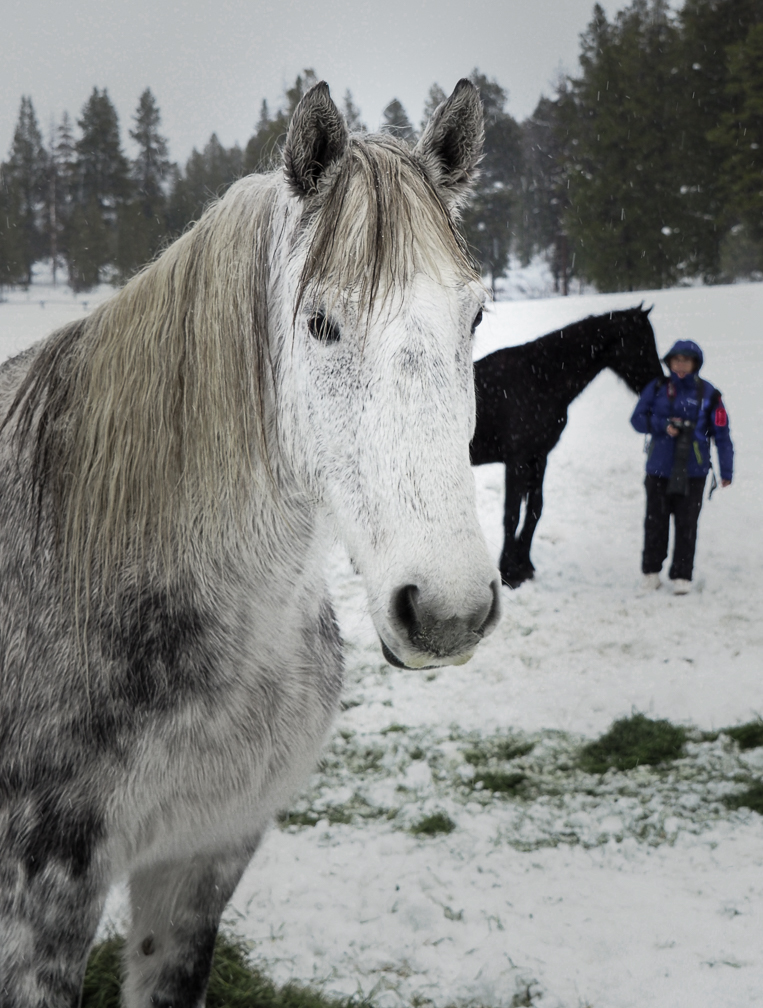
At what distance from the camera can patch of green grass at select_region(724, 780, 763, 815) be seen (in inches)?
141

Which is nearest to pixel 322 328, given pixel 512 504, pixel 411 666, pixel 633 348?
pixel 411 666

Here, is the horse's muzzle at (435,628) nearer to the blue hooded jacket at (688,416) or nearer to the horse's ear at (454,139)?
the horse's ear at (454,139)

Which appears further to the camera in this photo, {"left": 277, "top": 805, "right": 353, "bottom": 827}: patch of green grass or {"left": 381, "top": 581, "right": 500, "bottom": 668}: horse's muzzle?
{"left": 277, "top": 805, "right": 353, "bottom": 827}: patch of green grass

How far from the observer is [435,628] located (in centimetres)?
125

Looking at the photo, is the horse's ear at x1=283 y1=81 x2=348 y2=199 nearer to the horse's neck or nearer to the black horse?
the black horse

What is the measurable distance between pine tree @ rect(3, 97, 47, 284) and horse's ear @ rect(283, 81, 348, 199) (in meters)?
22.9

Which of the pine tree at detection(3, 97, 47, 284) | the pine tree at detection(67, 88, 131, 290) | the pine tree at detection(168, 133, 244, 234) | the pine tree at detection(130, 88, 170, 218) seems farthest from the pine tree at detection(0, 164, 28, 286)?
the pine tree at detection(168, 133, 244, 234)

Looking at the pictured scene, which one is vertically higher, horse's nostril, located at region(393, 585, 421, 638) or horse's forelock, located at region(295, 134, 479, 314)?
horse's forelock, located at region(295, 134, 479, 314)

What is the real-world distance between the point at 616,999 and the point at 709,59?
26.6 meters

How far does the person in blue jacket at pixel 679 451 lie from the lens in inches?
242

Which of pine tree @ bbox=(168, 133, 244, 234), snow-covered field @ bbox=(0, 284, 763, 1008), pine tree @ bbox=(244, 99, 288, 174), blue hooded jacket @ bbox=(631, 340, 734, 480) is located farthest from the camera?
pine tree @ bbox=(168, 133, 244, 234)

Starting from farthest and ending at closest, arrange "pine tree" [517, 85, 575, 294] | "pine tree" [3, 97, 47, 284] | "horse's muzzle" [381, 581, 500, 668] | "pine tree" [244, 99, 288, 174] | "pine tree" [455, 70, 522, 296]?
1. "pine tree" [517, 85, 575, 294]
2. "pine tree" [455, 70, 522, 296]
3. "pine tree" [3, 97, 47, 284]
4. "pine tree" [244, 99, 288, 174]
5. "horse's muzzle" [381, 581, 500, 668]

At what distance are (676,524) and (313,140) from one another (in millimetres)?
5743

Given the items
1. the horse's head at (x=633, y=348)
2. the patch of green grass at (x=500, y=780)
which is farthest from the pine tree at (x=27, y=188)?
the patch of green grass at (x=500, y=780)
